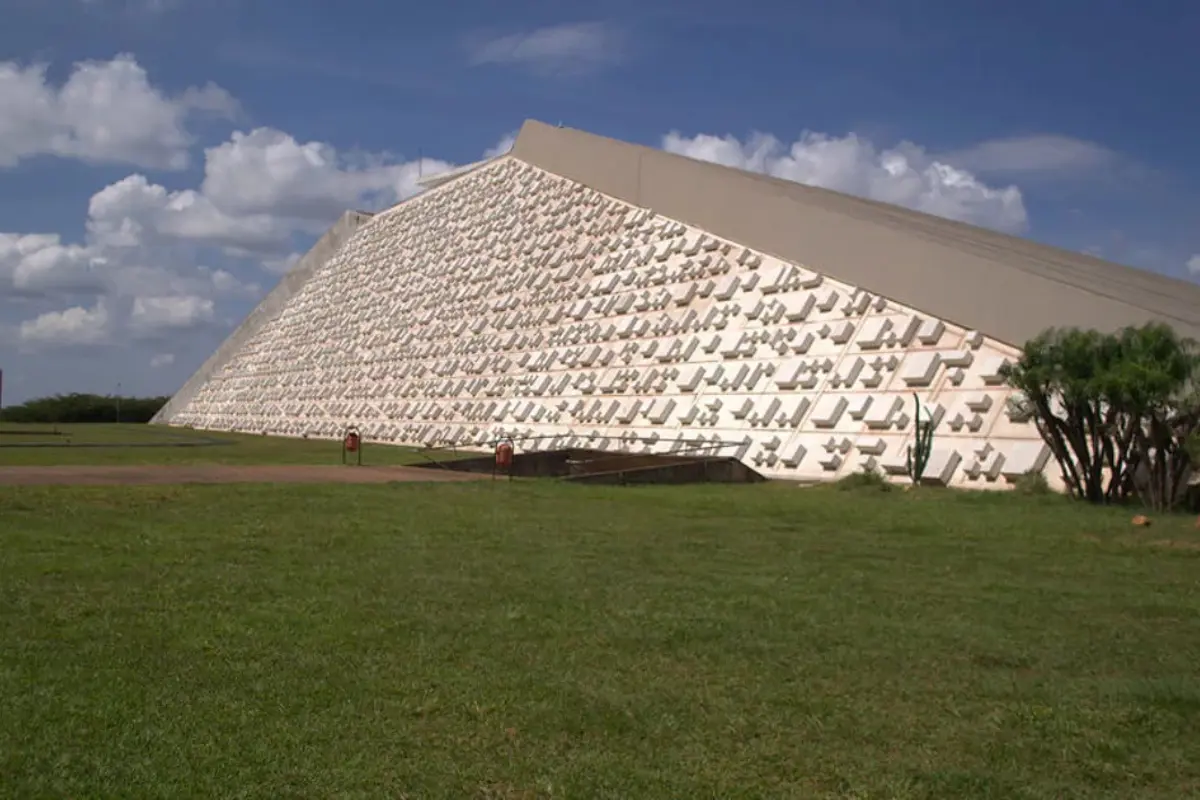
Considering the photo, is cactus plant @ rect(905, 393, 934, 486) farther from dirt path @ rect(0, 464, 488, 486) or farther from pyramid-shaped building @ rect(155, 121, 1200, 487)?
dirt path @ rect(0, 464, 488, 486)

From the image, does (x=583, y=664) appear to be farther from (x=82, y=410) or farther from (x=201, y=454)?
(x=82, y=410)

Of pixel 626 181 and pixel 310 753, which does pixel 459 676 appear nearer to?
pixel 310 753

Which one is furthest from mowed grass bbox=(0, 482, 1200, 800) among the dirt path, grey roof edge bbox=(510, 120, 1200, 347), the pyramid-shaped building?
the pyramid-shaped building

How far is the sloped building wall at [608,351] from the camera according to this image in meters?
12.3

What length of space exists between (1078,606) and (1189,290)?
51.0 feet

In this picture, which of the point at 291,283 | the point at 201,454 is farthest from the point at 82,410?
the point at 201,454

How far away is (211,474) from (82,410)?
3949cm

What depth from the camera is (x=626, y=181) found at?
68.5ft

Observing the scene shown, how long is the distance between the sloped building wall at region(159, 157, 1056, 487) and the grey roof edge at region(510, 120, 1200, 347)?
9.4 inches

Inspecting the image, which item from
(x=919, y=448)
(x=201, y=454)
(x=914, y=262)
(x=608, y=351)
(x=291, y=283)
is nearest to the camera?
(x=919, y=448)

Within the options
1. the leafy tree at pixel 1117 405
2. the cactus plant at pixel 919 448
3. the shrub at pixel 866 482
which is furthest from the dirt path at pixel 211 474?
the leafy tree at pixel 1117 405

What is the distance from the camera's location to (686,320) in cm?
1650

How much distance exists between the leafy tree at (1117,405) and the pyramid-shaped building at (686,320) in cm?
72

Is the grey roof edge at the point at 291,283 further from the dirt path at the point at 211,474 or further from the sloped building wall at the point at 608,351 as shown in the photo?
the dirt path at the point at 211,474
